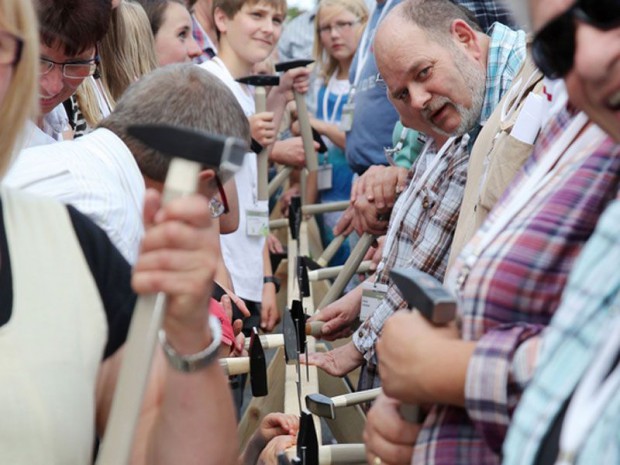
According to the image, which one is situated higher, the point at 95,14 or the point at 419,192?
the point at 95,14

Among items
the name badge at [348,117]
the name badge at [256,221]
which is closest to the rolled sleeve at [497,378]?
the name badge at [256,221]

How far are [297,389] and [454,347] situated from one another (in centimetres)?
174

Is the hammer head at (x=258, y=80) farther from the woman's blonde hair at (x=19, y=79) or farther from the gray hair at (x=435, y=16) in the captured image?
the woman's blonde hair at (x=19, y=79)

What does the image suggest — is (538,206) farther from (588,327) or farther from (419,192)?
(419,192)

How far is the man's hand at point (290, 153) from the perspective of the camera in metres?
6.46

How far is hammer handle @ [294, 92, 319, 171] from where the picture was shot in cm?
570

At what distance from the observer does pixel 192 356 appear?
1457 millimetres

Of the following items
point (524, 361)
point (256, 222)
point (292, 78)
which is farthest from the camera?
point (292, 78)

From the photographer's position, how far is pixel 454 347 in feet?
4.65

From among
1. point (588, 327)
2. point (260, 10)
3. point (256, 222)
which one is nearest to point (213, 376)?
point (588, 327)

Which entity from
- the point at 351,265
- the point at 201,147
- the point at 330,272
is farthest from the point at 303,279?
the point at 201,147

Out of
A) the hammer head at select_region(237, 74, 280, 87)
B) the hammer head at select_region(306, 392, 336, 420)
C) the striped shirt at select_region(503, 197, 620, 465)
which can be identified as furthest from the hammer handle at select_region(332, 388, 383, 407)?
the hammer head at select_region(237, 74, 280, 87)

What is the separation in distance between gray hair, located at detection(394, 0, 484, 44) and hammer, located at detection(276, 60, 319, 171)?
7.01 ft

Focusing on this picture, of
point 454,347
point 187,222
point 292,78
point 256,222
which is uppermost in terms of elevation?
point 187,222
